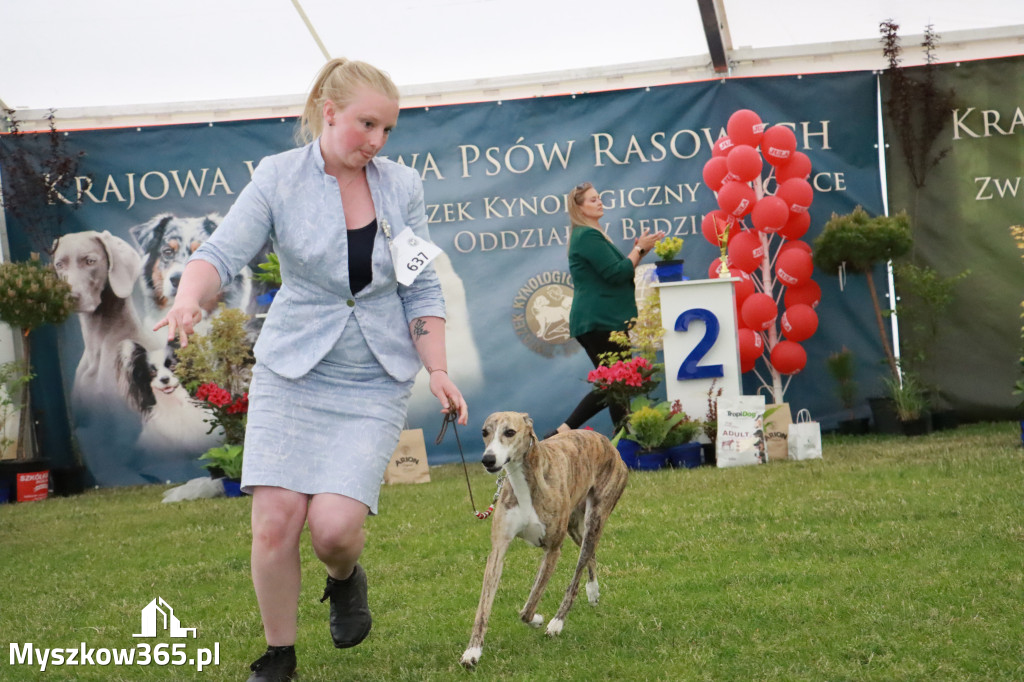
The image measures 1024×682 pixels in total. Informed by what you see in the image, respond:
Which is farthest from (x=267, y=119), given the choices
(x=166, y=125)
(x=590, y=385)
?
(x=590, y=385)

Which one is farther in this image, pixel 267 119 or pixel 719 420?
pixel 267 119

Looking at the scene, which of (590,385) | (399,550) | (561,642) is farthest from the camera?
(590,385)

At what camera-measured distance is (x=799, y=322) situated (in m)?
8.68

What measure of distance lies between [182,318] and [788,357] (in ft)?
23.0

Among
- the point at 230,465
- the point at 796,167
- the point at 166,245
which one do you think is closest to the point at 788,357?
the point at 796,167

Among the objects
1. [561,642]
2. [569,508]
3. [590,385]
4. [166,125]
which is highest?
[166,125]

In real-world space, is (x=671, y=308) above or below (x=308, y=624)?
above

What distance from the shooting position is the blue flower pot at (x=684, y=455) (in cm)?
753

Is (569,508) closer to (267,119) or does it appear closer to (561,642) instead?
(561,642)

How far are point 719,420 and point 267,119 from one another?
17.2ft

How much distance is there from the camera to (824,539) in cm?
455

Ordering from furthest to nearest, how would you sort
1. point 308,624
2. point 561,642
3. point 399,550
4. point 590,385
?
point 590,385 → point 399,550 → point 308,624 → point 561,642

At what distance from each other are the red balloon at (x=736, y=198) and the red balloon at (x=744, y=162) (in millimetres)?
90

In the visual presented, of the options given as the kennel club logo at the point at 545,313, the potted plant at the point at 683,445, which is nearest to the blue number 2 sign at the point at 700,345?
the potted plant at the point at 683,445
